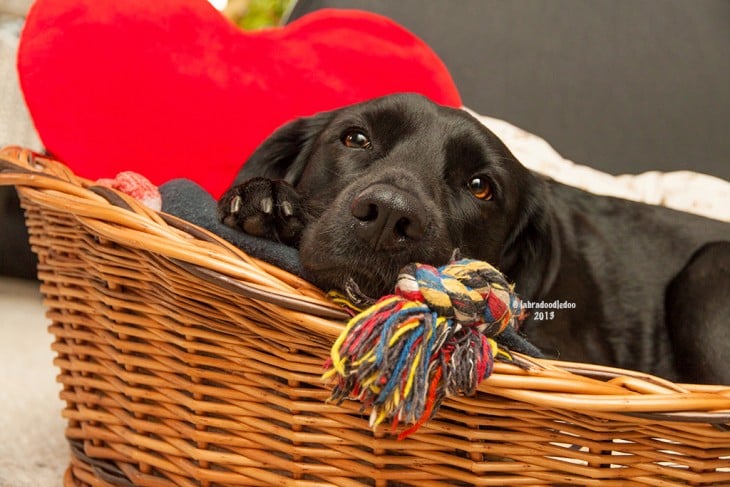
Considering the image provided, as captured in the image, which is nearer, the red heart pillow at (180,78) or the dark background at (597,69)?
the red heart pillow at (180,78)

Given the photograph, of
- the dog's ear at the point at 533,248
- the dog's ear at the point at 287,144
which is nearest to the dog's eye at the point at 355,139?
the dog's ear at the point at 287,144

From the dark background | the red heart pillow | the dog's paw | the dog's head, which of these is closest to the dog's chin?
the dog's head

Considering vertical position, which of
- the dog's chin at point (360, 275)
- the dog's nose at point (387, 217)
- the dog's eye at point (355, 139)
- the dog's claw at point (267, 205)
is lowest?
the dog's chin at point (360, 275)

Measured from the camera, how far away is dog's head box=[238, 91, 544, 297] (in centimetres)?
98

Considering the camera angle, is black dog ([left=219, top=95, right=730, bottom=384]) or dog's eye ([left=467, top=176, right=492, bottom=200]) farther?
dog's eye ([left=467, top=176, right=492, bottom=200])

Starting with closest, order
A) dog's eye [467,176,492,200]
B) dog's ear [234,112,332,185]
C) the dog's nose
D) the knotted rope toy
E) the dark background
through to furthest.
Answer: the knotted rope toy → the dog's nose → dog's eye [467,176,492,200] → dog's ear [234,112,332,185] → the dark background

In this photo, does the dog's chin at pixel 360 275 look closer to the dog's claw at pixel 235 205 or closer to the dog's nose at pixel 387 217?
the dog's nose at pixel 387 217

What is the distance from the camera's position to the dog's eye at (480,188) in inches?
52.8

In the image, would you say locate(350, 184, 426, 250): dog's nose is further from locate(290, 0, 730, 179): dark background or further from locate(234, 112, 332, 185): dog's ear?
locate(290, 0, 730, 179): dark background

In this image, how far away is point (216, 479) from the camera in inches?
37.7

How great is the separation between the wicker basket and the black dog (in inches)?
5.7

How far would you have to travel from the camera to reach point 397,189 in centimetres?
98

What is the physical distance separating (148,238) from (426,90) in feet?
3.34

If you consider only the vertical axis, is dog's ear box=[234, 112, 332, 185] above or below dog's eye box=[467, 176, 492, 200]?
below
